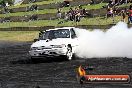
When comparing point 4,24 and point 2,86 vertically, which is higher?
point 2,86

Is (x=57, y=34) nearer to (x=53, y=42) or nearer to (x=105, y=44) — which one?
(x=53, y=42)

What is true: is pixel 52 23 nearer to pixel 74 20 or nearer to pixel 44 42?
pixel 74 20

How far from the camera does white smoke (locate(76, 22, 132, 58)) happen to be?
19331 mm

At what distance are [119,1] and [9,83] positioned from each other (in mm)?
28290

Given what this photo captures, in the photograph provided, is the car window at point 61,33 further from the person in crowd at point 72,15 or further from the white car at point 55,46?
the person in crowd at point 72,15

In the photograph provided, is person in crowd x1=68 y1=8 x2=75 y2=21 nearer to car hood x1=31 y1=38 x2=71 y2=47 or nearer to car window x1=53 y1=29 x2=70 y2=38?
car window x1=53 y1=29 x2=70 y2=38

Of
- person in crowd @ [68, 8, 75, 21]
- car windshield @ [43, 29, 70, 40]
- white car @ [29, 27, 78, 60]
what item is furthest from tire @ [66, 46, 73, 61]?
person in crowd @ [68, 8, 75, 21]

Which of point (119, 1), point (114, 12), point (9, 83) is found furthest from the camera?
point (119, 1)

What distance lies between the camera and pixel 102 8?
39.8 m

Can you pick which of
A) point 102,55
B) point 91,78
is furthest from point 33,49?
point 91,78

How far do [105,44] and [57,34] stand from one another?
2.65m

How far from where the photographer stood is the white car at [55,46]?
18.1 metres

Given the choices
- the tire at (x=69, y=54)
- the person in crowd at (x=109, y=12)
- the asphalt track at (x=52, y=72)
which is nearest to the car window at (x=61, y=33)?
the tire at (x=69, y=54)

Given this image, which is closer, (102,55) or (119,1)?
(102,55)
